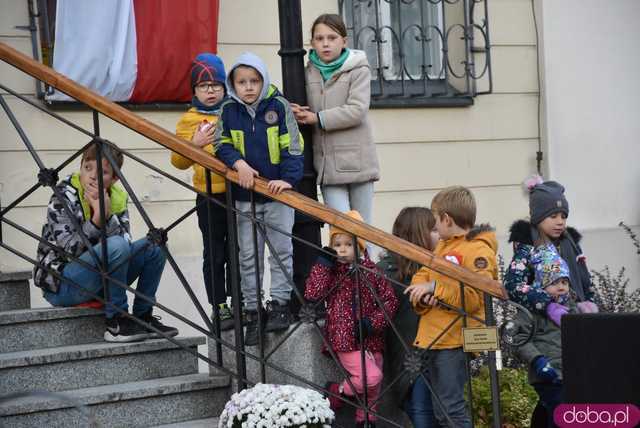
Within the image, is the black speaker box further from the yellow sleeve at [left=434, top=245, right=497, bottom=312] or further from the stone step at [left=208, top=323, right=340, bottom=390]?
the stone step at [left=208, top=323, right=340, bottom=390]

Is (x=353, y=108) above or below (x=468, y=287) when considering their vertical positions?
above

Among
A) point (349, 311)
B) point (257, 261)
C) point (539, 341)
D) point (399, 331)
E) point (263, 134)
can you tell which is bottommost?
point (539, 341)

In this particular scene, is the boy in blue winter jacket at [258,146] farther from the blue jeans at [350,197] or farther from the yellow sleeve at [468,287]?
the yellow sleeve at [468,287]

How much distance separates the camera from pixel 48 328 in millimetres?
6000

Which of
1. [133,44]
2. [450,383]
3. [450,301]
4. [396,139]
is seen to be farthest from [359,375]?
[396,139]

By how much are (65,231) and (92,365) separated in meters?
0.69

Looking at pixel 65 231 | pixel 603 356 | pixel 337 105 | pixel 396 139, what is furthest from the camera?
pixel 396 139

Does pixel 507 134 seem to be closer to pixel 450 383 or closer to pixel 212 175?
pixel 212 175

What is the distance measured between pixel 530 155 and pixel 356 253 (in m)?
4.89

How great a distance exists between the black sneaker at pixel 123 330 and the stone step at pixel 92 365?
1.5 inches

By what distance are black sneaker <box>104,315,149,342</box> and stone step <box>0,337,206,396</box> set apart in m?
0.04

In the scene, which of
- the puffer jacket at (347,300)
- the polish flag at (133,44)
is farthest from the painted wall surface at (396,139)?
the puffer jacket at (347,300)

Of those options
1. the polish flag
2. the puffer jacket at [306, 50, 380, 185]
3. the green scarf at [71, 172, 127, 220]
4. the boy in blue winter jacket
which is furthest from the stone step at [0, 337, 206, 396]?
the polish flag

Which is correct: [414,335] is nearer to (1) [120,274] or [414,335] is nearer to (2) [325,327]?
(2) [325,327]
